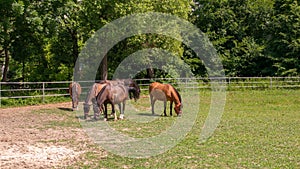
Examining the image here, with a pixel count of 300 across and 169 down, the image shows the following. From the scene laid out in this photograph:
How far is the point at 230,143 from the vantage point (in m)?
9.69

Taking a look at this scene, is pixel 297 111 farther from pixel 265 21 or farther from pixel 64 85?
pixel 265 21

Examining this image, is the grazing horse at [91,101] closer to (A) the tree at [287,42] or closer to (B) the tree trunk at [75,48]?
(B) the tree trunk at [75,48]

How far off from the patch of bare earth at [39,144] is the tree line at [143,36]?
7566mm

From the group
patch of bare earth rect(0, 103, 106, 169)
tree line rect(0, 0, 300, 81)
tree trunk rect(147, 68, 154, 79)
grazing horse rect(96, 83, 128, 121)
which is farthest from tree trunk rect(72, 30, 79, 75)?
grazing horse rect(96, 83, 128, 121)

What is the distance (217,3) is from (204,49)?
18.9 feet

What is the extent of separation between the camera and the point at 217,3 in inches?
1382

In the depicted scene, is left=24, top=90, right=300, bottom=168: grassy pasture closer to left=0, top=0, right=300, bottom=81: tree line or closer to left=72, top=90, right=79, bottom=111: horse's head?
left=72, top=90, right=79, bottom=111: horse's head

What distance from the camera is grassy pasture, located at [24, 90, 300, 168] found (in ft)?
25.3

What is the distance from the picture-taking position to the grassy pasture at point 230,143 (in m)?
7.71

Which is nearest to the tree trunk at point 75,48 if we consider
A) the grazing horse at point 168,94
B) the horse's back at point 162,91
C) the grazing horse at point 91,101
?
the horse's back at point 162,91

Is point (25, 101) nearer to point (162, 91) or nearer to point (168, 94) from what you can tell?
point (162, 91)

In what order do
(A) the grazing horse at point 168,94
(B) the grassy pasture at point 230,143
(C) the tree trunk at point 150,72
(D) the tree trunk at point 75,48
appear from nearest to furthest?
(B) the grassy pasture at point 230,143 → (A) the grazing horse at point 168,94 → (D) the tree trunk at point 75,48 → (C) the tree trunk at point 150,72

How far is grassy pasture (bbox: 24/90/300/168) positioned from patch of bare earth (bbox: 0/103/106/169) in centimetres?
46

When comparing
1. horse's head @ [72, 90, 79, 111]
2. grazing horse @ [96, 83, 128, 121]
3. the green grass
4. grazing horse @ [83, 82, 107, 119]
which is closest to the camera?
grazing horse @ [96, 83, 128, 121]
